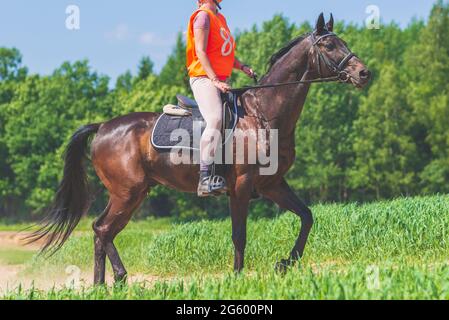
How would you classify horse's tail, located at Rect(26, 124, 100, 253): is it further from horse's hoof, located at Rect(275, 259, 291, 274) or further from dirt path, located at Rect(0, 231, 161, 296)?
horse's hoof, located at Rect(275, 259, 291, 274)

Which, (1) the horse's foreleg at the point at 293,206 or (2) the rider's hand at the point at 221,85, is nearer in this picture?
(2) the rider's hand at the point at 221,85

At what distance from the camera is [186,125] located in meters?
7.80

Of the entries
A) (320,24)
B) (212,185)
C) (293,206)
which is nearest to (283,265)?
(293,206)

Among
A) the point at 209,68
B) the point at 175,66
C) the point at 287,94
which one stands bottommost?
the point at 287,94

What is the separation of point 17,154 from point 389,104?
2563 centimetres

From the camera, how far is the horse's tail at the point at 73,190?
8672mm

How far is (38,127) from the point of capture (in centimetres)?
4569

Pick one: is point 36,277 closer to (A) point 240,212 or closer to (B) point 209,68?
(A) point 240,212

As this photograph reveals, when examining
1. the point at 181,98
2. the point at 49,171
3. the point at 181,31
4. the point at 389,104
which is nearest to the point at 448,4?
the point at 389,104

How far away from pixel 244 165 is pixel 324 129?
36216mm

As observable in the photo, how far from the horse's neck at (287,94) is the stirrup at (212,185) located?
2.89ft

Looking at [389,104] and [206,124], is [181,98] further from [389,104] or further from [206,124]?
[389,104]

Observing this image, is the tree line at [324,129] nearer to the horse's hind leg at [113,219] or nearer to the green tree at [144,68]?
the green tree at [144,68]

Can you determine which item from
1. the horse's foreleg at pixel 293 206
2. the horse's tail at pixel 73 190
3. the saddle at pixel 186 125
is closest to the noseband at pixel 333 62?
the saddle at pixel 186 125
